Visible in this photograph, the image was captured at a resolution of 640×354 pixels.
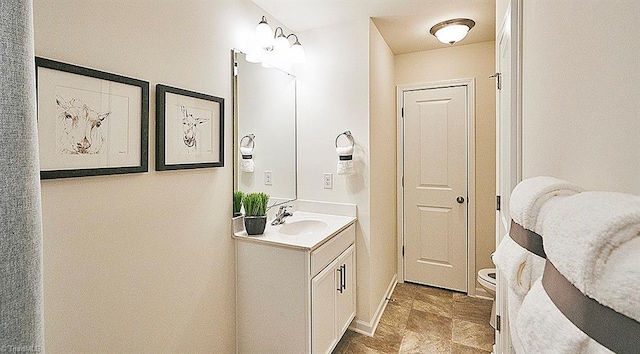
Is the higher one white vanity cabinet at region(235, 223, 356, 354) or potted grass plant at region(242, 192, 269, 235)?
potted grass plant at region(242, 192, 269, 235)

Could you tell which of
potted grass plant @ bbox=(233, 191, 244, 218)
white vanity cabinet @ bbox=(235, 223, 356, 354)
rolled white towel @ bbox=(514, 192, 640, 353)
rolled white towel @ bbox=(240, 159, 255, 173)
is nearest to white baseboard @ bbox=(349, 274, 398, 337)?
white vanity cabinet @ bbox=(235, 223, 356, 354)

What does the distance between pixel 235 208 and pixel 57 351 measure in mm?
1110

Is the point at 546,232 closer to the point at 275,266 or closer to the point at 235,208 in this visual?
the point at 275,266

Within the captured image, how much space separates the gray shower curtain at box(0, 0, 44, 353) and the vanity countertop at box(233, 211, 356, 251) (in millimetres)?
1314

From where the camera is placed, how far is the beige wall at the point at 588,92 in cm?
45

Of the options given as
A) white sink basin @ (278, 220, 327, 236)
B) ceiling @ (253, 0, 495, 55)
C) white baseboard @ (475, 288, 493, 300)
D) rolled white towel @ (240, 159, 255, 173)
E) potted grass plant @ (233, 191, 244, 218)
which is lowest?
white baseboard @ (475, 288, 493, 300)

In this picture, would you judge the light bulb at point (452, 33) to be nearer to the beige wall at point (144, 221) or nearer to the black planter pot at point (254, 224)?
the beige wall at point (144, 221)

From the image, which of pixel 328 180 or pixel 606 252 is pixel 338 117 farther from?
pixel 606 252

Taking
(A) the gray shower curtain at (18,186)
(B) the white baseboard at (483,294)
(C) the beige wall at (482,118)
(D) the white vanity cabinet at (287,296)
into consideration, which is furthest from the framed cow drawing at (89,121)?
(B) the white baseboard at (483,294)

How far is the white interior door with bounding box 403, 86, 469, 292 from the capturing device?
3.23 metres

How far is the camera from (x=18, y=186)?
62 cm

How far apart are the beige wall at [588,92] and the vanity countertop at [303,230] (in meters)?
1.31

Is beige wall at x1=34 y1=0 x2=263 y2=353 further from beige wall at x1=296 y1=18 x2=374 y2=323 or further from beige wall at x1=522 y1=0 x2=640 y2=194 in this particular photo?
beige wall at x1=522 y1=0 x2=640 y2=194

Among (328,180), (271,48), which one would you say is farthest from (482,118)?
(271,48)
